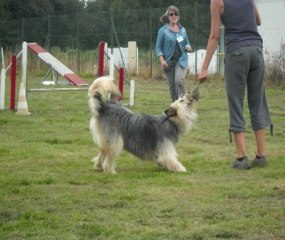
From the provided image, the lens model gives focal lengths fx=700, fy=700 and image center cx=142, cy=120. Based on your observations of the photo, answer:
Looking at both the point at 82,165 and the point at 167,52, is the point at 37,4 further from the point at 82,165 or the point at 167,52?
the point at 82,165

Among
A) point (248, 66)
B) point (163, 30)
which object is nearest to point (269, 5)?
point (163, 30)

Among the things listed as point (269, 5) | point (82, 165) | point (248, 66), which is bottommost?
point (82, 165)

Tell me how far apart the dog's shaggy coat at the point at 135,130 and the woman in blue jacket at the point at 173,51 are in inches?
136

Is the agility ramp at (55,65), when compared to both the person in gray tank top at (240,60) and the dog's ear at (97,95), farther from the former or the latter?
the person in gray tank top at (240,60)

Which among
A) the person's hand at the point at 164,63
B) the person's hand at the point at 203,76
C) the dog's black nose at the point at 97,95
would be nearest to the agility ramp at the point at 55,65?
the person's hand at the point at 164,63

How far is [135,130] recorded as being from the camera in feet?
24.3

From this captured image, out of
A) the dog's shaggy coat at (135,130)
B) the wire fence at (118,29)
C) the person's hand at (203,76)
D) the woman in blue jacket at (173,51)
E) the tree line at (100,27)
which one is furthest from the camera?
the tree line at (100,27)

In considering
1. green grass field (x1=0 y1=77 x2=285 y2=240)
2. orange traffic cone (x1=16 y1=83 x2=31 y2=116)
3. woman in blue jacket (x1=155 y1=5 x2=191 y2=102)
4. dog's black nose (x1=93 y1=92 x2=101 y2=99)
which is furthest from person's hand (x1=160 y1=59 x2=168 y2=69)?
dog's black nose (x1=93 y1=92 x2=101 y2=99)

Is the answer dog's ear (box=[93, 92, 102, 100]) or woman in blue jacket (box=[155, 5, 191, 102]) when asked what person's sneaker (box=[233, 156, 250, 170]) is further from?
woman in blue jacket (box=[155, 5, 191, 102])

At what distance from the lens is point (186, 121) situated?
A: 7.50 meters

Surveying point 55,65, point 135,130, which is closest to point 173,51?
point 135,130

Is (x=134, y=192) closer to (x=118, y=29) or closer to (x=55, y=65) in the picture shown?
(x=55, y=65)

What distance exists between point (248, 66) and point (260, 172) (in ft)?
3.74

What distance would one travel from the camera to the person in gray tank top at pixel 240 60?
741 cm
